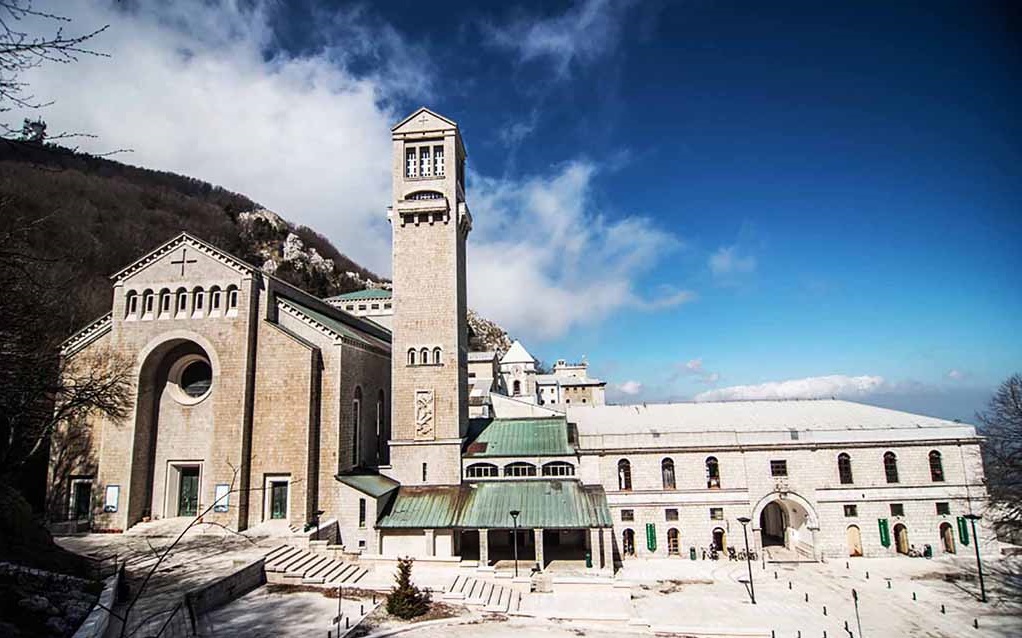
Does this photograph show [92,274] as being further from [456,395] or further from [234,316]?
[456,395]

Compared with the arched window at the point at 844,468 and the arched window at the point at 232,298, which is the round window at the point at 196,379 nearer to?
the arched window at the point at 232,298

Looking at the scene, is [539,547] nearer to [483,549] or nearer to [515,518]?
[515,518]

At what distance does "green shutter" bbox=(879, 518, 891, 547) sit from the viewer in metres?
28.2

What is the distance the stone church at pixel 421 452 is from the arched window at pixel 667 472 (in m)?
0.08

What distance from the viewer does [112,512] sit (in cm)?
2642

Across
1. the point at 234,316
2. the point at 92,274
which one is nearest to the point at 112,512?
the point at 234,316

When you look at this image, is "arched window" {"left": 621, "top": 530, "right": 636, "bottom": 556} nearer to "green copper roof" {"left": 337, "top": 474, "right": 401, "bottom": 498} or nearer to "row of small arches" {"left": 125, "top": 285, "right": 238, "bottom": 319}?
"green copper roof" {"left": 337, "top": 474, "right": 401, "bottom": 498}

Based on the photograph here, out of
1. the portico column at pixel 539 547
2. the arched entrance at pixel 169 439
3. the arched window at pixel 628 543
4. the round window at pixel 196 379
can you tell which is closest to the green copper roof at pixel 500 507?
the portico column at pixel 539 547

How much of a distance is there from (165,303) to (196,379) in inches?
177

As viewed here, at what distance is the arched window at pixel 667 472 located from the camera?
29625mm

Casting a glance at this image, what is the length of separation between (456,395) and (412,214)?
424 inches

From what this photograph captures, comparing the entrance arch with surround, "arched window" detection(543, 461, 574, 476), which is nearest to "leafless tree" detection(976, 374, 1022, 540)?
the entrance arch with surround

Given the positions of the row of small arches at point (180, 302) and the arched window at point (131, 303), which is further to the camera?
the arched window at point (131, 303)

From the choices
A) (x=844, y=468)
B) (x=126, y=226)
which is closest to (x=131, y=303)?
(x=844, y=468)
